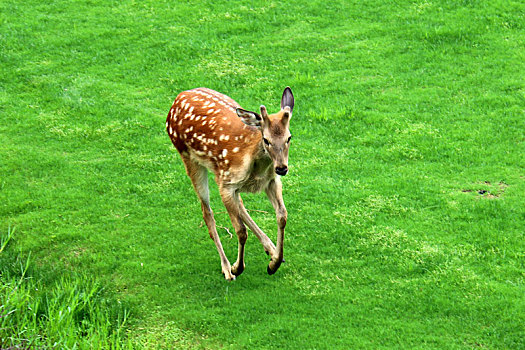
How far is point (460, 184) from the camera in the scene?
338 inches

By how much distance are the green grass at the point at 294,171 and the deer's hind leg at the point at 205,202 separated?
0.18 metres

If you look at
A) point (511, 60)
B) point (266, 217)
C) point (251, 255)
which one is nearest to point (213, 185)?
point (266, 217)

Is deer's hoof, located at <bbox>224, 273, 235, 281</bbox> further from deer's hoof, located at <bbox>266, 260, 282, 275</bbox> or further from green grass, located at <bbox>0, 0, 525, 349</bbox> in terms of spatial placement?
deer's hoof, located at <bbox>266, 260, 282, 275</bbox>

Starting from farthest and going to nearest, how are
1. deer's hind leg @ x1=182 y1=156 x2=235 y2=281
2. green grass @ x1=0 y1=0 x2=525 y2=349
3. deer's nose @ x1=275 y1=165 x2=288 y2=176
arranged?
deer's hind leg @ x1=182 y1=156 x2=235 y2=281
green grass @ x1=0 y1=0 x2=525 y2=349
deer's nose @ x1=275 y1=165 x2=288 y2=176

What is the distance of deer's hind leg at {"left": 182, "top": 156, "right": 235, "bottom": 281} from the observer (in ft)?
24.2

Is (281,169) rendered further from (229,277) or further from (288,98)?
(229,277)

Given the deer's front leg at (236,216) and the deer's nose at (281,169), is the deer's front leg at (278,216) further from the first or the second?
the deer's nose at (281,169)

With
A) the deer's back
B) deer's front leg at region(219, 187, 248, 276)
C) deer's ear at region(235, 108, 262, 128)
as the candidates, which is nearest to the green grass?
deer's front leg at region(219, 187, 248, 276)

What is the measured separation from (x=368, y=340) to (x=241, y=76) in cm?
621

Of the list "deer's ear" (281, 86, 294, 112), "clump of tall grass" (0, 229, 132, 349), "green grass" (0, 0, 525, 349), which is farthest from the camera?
"deer's ear" (281, 86, 294, 112)

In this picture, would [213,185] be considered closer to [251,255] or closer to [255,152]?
[251,255]

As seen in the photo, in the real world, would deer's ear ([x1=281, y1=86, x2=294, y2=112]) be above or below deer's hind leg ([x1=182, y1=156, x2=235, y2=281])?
above

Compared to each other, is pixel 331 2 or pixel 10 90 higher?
pixel 331 2

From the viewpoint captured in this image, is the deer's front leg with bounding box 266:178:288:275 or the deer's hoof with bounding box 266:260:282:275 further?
the deer's hoof with bounding box 266:260:282:275
